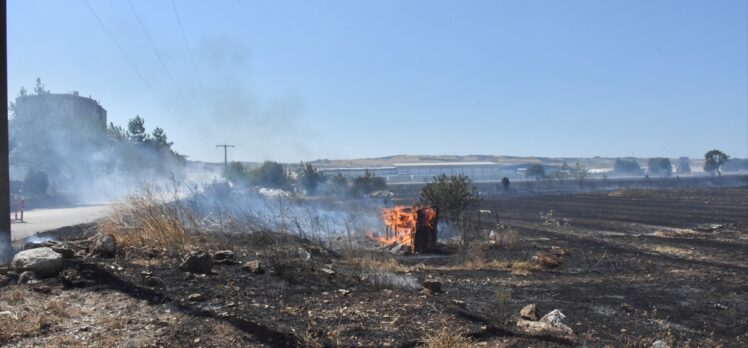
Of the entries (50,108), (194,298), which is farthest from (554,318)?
(50,108)

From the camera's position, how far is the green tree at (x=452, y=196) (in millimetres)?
20828

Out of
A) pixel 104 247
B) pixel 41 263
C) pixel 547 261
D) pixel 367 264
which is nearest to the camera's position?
pixel 41 263

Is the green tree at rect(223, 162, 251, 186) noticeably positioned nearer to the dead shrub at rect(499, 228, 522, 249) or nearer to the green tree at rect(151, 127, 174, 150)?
the green tree at rect(151, 127, 174, 150)

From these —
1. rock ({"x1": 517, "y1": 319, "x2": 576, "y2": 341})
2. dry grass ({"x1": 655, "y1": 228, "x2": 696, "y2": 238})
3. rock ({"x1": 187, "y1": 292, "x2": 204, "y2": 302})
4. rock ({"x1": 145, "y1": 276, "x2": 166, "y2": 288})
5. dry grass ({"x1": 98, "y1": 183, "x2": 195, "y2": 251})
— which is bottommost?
dry grass ({"x1": 655, "y1": 228, "x2": 696, "y2": 238})

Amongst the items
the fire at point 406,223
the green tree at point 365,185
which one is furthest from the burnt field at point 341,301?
the green tree at point 365,185

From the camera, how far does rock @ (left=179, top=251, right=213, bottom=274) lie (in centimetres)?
777

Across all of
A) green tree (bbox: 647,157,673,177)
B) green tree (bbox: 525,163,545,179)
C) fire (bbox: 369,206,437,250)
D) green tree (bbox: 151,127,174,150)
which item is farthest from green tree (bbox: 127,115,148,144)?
green tree (bbox: 647,157,673,177)

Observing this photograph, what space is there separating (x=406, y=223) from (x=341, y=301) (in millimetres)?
12365

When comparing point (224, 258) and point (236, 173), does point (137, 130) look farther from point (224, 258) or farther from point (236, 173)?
point (224, 258)

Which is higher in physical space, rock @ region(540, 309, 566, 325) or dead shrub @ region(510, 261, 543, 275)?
rock @ region(540, 309, 566, 325)

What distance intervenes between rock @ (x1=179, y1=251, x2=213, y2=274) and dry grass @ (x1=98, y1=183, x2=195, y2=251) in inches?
55.4

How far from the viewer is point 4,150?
8.32m

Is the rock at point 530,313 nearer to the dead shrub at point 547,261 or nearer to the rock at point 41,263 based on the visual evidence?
the rock at point 41,263

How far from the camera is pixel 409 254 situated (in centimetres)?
1738
